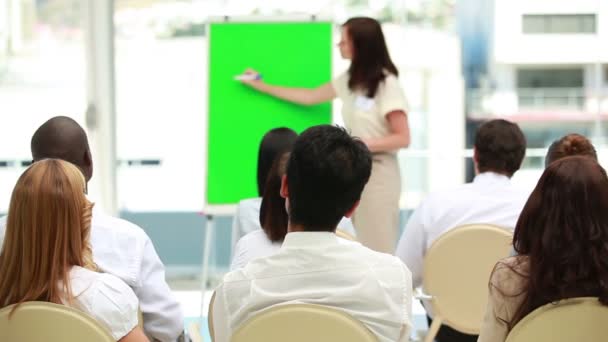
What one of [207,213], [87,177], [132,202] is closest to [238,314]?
[87,177]

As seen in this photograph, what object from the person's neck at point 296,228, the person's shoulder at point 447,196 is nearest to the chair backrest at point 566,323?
the person's neck at point 296,228

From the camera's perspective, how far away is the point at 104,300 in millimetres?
2168

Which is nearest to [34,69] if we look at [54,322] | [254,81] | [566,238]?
[254,81]

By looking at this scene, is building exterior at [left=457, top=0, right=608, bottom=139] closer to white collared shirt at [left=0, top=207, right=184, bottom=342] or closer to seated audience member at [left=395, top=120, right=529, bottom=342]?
seated audience member at [left=395, top=120, right=529, bottom=342]

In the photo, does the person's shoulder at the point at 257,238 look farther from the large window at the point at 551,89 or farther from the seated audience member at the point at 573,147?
the large window at the point at 551,89

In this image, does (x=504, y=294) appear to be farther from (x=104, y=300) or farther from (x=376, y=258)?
(x=104, y=300)

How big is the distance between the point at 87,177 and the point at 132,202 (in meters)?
3.54

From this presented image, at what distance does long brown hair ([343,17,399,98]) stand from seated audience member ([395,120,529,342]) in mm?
1182

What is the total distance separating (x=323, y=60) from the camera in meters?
5.30

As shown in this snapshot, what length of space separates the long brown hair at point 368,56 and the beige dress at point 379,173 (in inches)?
1.5

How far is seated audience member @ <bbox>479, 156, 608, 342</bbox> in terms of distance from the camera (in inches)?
82.3

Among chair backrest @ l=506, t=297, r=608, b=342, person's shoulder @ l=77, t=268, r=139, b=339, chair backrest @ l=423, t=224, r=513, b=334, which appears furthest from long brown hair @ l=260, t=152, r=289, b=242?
chair backrest @ l=506, t=297, r=608, b=342

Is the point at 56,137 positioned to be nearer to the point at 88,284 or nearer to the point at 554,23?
the point at 88,284

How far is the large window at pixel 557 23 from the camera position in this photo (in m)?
6.32
